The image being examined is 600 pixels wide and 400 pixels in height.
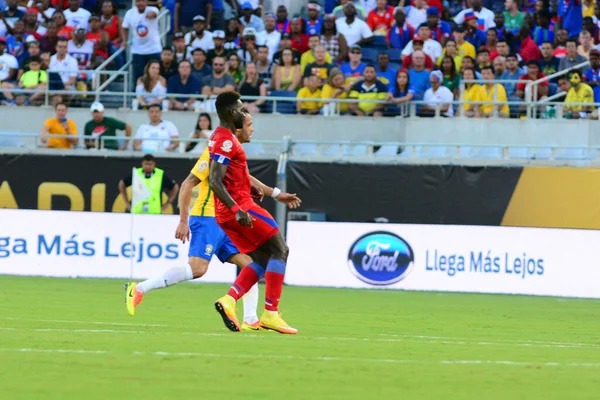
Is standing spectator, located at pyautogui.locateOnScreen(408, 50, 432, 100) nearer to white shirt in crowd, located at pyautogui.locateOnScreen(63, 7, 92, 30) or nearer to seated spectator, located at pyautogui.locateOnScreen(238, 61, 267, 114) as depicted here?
seated spectator, located at pyautogui.locateOnScreen(238, 61, 267, 114)

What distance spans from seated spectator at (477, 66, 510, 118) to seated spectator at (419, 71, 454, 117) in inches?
22.8

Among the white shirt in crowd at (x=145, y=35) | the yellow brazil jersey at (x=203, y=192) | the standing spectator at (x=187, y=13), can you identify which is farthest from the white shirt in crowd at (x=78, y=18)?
the yellow brazil jersey at (x=203, y=192)

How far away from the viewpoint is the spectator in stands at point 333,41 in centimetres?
2492

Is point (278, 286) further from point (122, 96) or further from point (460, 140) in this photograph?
point (122, 96)

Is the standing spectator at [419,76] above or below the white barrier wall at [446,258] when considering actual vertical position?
above

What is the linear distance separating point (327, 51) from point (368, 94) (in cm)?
176

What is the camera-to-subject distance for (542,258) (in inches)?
788

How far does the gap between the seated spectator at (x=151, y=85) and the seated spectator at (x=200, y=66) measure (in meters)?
0.67

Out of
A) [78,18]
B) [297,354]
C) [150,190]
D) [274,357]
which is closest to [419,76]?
[150,190]

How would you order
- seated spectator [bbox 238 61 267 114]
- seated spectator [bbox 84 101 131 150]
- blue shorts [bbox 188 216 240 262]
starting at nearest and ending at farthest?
blue shorts [bbox 188 216 240 262] < seated spectator [bbox 84 101 131 150] < seated spectator [bbox 238 61 267 114]

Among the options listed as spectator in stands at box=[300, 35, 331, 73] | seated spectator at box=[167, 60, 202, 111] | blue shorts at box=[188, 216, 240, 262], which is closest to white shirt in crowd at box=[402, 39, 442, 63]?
spectator in stands at box=[300, 35, 331, 73]

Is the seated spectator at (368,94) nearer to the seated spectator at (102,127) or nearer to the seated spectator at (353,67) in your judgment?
the seated spectator at (353,67)

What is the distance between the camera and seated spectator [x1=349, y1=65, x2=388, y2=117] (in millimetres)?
23516

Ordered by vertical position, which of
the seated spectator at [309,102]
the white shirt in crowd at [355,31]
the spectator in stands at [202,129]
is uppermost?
the white shirt in crowd at [355,31]
